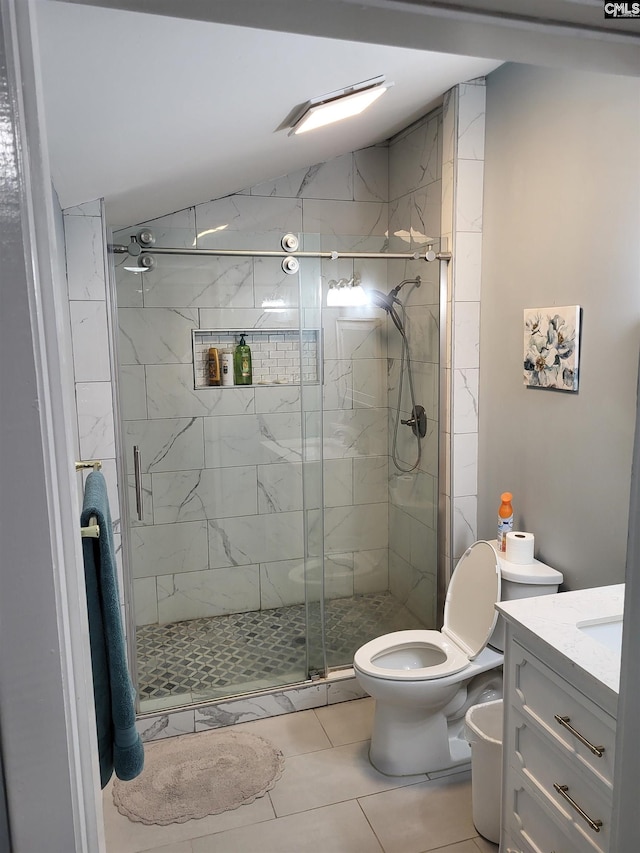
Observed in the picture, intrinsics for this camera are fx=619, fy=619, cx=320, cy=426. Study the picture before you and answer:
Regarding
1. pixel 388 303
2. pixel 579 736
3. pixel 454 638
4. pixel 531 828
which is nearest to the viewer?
pixel 579 736

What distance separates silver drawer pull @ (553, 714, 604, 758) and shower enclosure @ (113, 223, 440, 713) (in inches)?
56.9

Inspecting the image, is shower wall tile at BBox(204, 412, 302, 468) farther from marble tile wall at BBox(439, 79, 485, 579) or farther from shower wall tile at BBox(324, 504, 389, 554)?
marble tile wall at BBox(439, 79, 485, 579)

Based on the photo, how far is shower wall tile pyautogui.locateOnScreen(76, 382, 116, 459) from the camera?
2.38m

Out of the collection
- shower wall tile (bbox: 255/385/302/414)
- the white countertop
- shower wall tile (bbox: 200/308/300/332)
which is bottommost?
the white countertop

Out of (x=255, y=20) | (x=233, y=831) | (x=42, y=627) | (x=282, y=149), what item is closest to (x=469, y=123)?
(x=282, y=149)

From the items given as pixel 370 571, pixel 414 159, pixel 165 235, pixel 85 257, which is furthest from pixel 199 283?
pixel 370 571

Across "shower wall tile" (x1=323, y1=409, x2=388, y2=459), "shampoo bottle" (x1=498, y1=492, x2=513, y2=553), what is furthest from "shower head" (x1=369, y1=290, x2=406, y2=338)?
"shampoo bottle" (x1=498, y1=492, x2=513, y2=553)

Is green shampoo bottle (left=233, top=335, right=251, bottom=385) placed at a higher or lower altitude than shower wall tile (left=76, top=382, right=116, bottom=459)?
higher

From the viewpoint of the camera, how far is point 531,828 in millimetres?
1630

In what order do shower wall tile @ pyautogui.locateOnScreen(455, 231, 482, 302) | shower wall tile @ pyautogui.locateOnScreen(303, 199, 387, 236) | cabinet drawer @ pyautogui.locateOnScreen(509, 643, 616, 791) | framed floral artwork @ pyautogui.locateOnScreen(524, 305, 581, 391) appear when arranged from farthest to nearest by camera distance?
shower wall tile @ pyautogui.locateOnScreen(303, 199, 387, 236) → shower wall tile @ pyautogui.locateOnScreen(455, 231, 482, 302) → framed floral artwork @ pyautogui.locateOnScreen(524, 305, 581, 391) → cabinet drawer @ pyautogui.locateOnScreen(509, 643, 616, 791)

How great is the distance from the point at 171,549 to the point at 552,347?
181 centimetres

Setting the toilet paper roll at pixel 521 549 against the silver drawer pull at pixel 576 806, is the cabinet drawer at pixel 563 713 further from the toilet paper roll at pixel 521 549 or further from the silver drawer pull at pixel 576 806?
the toilet paper roll at pixel 521 549

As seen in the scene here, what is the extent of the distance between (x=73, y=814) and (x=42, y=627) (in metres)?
0.21

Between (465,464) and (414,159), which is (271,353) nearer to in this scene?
(465,464)
